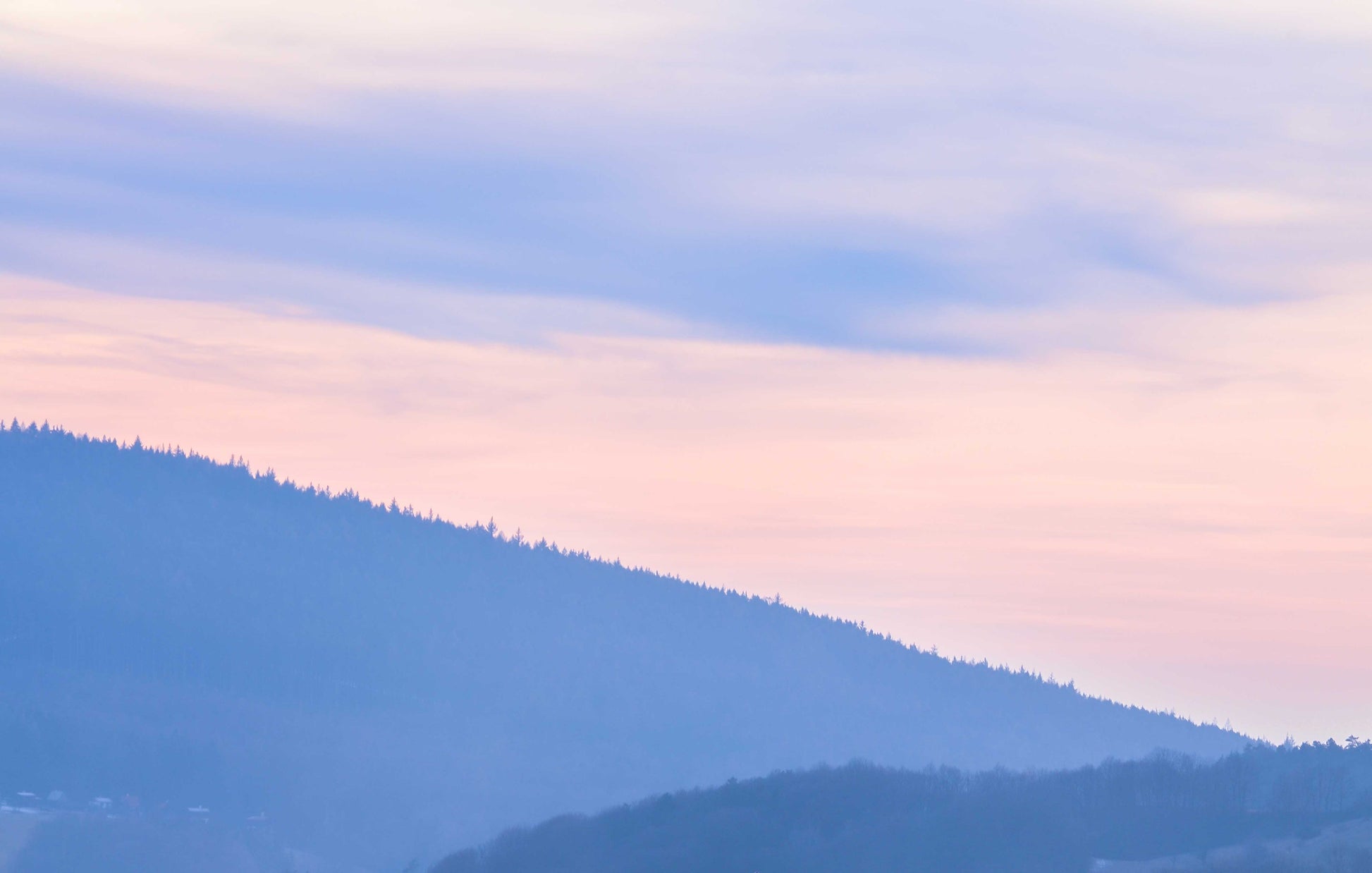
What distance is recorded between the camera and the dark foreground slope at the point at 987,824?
350 ft

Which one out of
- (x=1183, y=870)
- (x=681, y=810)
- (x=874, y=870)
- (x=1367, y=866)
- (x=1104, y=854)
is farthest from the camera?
(x=681, y=810)

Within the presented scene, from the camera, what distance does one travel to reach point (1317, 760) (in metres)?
123

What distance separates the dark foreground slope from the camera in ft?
350

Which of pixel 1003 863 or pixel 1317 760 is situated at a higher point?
pixel 1317 760

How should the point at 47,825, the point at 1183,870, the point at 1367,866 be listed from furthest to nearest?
the point at 47,825 → the point at 1183,870 → the point at 1367,866

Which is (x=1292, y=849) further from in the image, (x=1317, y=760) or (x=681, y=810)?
(x=681, y=810)

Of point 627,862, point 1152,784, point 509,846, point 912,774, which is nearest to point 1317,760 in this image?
point 1152,784

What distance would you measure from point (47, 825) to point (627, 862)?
267ft

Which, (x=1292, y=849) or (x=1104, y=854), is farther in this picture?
(x=1104, y=854)

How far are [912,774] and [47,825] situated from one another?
84.3 metres

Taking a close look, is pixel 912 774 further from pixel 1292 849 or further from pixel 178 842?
pixel 178 842

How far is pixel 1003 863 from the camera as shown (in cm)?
11281

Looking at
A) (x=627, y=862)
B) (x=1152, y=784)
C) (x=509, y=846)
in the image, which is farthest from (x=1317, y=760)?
(x=509, y=846)

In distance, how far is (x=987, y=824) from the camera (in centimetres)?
12150
